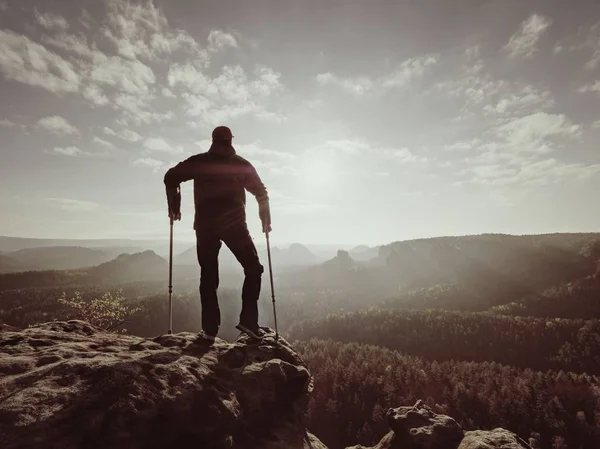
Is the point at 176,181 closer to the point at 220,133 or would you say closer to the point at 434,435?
the point at 220,133

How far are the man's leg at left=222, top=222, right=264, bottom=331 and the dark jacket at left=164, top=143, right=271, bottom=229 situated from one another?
1.15 ft

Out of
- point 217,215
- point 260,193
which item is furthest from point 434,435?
point 217,215

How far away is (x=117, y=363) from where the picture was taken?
6016mm

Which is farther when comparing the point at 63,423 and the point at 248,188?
the point at 248,188

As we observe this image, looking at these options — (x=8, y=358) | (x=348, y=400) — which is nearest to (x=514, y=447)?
(x=8, y=358)

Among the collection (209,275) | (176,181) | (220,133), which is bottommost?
(209,275)

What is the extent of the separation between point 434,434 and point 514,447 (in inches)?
113

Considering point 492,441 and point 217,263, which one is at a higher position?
point 217,263

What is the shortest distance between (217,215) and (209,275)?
1762mm

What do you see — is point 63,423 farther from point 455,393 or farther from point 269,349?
point 455,393

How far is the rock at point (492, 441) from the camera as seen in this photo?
12.5 m

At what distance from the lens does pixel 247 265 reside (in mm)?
9555

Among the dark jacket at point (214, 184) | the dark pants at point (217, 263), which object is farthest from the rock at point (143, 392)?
the dark jacket at point (214, 184)

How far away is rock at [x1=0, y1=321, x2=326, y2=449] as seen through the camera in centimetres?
469
